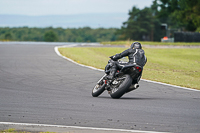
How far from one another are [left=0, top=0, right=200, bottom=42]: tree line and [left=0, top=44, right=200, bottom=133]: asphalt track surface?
49657 mm

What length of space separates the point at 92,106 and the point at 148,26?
4125 inches

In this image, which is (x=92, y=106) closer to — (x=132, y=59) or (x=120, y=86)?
(x=120, y=86)

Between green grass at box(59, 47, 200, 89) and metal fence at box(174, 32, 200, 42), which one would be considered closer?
green grass at box(59, 47, 200, 89)

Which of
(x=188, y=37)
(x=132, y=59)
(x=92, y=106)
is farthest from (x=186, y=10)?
(x=92, y=106)

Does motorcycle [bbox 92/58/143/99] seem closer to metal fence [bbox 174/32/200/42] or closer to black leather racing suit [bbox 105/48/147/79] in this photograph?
black leather racing suit [bbox 105/48/147/79]

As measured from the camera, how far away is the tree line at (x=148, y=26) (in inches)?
2557

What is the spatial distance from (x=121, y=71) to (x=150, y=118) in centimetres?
273

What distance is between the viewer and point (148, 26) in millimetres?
111688

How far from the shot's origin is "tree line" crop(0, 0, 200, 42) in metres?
64.9

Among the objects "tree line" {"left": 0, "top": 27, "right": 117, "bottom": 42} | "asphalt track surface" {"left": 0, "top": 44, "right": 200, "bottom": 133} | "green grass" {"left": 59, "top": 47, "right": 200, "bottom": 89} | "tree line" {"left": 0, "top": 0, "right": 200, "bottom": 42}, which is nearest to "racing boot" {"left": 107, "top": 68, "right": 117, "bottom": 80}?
"asphalt track surface" {"left": 0, "top": 44, "right": 200, "bottom": 133}

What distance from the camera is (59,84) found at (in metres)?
13.1

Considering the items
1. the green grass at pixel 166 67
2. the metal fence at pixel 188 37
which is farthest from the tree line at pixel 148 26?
the green grass at pixel 166 67

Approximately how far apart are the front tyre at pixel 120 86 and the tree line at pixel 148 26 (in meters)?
51.7

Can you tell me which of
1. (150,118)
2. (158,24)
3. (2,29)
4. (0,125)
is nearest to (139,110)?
(150,118)
